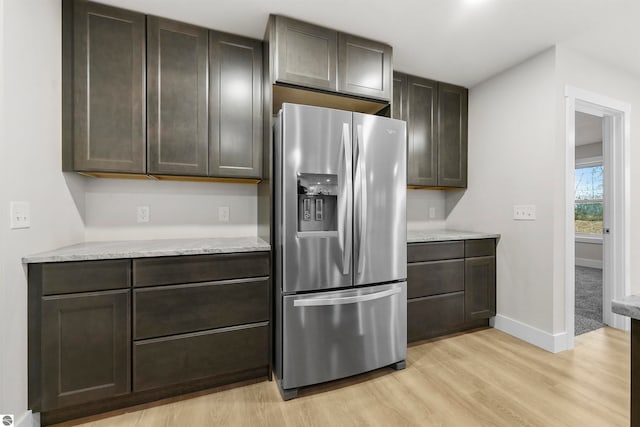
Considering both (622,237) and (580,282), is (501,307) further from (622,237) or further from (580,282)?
(580,282)

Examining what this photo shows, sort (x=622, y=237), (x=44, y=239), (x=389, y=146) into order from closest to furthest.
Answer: (x=44, y=239)
(x=389, y=146)
(x=622, y=237)

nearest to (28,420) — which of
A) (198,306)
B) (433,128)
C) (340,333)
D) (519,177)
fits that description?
(198,306)

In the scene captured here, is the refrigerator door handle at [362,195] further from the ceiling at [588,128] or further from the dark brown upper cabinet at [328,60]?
the ceiling at [588,128]

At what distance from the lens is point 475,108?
2990 mm

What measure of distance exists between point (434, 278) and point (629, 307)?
1824 millimetres

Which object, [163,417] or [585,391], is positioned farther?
[585,391]

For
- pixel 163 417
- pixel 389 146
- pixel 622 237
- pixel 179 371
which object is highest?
pixel 389 146

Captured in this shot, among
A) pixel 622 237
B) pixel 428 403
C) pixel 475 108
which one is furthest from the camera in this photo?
pixel 475 108

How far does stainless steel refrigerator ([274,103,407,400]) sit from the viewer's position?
1756mm

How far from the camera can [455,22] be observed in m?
2.00

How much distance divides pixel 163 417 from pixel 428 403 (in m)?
1.56

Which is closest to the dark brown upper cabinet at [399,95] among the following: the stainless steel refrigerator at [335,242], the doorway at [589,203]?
the stainless steel refrigerator at [335,242]

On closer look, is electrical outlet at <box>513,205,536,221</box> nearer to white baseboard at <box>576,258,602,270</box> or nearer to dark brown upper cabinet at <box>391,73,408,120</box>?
dark brown upper cabinet at <box>391,73,408,120</box>

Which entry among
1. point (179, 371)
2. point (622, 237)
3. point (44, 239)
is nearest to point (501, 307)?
point (622, 237)
